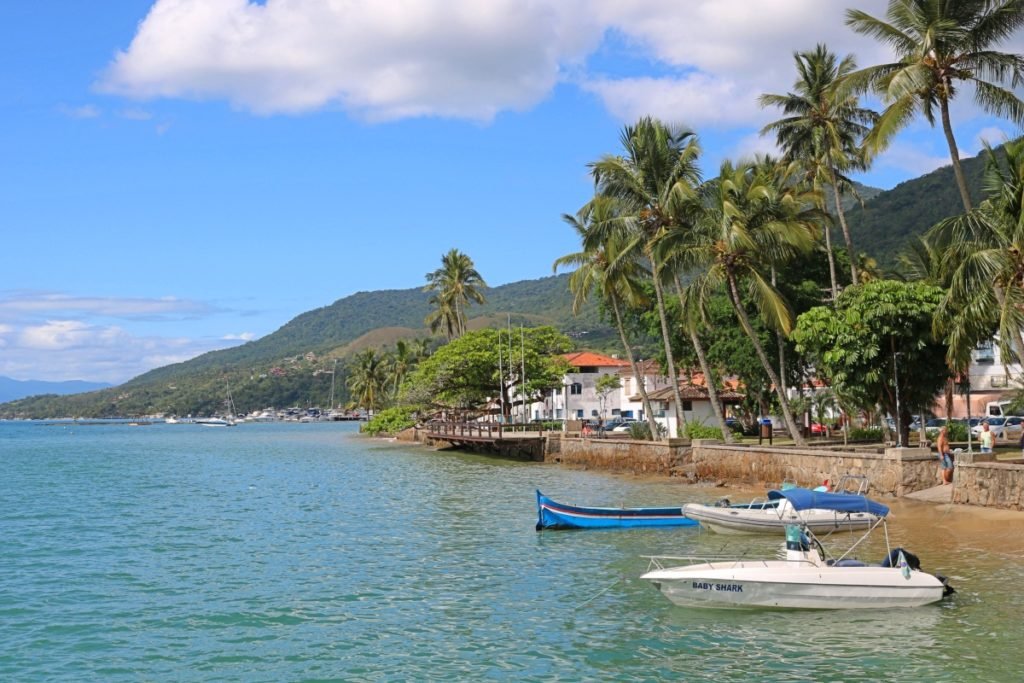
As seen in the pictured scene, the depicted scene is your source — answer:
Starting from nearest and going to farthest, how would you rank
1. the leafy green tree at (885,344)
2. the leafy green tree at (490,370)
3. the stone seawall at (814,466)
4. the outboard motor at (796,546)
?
the outboard motor at (796,546) → the stone seawall at (814,466) → the leafy green tree at (885,344) → the leafy green tree at (490,370)

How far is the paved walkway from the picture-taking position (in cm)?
2677

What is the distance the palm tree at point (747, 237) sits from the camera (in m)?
38.0

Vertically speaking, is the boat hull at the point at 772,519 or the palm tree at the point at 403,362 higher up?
the palm tree at the point at 403,362

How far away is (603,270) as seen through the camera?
52312mm

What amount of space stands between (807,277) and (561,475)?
17009mm

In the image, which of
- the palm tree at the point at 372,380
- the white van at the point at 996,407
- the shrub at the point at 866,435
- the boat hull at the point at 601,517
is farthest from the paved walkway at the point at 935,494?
the palm tree at the point at 372,380

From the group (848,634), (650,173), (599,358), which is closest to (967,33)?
(650,173)

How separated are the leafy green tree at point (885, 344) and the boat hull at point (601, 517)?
11.8m

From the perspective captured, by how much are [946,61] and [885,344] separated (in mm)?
10867

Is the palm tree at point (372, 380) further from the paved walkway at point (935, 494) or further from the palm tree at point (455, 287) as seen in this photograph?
the paved walkway at point (935, 494)

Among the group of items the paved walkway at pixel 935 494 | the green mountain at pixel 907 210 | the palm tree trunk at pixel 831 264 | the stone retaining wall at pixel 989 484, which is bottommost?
the paved walkway at pixel 935 494

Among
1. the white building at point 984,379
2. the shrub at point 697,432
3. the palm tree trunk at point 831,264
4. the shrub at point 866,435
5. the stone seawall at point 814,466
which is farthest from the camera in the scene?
the white building at point 984,379

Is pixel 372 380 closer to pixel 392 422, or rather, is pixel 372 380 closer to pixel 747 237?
pixel 392 422

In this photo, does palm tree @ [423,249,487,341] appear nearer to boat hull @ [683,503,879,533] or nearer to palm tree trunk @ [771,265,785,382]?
palm tree trunk @ [771,265,785,382]
